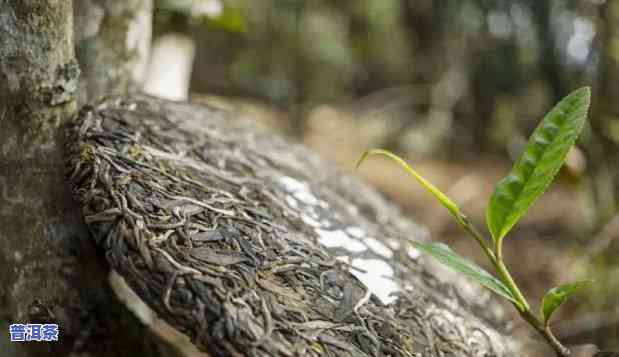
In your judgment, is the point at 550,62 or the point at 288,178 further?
the point at 550,62

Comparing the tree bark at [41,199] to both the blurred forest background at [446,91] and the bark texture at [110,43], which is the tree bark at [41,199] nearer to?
the bark texture at [110,43]

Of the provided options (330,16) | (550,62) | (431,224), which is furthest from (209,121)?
(330,16)

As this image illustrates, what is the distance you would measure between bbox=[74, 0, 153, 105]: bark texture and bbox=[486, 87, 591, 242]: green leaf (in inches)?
36.2

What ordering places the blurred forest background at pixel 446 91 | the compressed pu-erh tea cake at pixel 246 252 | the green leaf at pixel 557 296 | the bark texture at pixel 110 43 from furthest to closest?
the blurred forest background at pixel 446 91, the bark texture at pixel 110 43, the green leaf at pixel 557 296, the compressed pu-erh tea cake at pixel 246 252

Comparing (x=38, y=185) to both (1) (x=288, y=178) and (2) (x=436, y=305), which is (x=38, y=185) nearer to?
(1) (x=288, y=178)

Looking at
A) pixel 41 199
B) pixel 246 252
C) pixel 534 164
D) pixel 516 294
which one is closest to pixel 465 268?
pixel 516 294

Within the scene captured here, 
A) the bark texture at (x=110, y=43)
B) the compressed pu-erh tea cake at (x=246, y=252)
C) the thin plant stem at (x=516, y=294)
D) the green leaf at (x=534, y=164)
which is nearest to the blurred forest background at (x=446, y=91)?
the bark texture at (x=110, y=43)

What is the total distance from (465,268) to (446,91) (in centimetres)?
315

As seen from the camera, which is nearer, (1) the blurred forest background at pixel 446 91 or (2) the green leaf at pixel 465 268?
(2) the green leaf at pixel 465 268

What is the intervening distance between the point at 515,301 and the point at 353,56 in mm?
3914

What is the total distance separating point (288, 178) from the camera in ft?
4.71

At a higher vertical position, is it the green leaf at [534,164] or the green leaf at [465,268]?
the green leaf at [534,164]

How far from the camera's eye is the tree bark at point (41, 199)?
1.08 m

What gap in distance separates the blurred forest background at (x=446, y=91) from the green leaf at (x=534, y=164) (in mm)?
909
